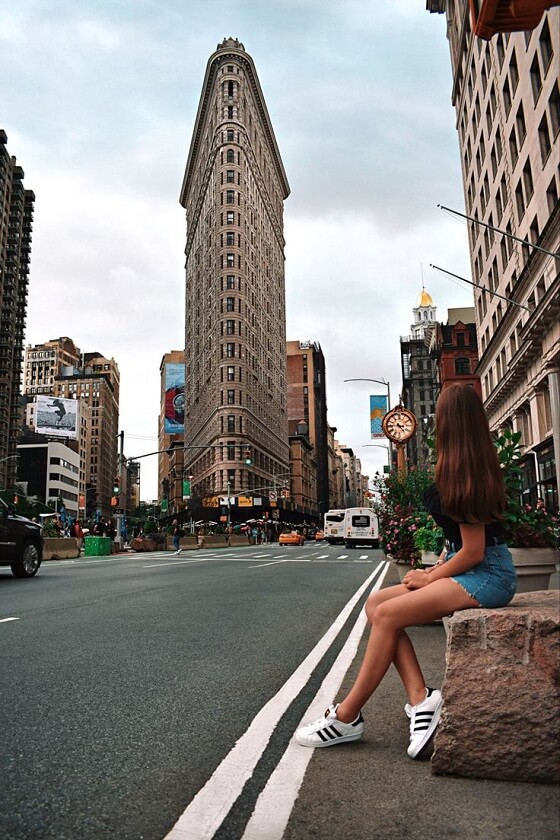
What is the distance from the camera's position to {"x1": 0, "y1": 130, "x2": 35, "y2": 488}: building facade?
120375 millimetres

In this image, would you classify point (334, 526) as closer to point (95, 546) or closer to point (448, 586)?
point (95, 546)

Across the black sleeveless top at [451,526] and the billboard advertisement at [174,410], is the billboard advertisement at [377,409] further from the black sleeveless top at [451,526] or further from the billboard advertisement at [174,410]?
the billboard advertisement at [174,410]

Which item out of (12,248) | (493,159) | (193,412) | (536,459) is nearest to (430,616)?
(536,459)

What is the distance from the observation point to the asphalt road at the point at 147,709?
275 centimetres

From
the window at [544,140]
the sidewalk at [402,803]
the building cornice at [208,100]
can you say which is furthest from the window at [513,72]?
the building cornice at [208,100]

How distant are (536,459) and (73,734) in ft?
111

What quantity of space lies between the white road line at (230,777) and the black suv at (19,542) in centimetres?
1109

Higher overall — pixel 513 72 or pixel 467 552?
pixel 513 72

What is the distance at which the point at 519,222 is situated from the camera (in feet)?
118

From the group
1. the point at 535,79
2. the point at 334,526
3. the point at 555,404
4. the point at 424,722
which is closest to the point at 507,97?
the point at 535,79

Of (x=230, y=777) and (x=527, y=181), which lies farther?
(x=527, y=181)

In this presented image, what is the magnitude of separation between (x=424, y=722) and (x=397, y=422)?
14777 mm

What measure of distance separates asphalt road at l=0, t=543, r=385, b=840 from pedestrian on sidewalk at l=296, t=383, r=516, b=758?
0.50 metres

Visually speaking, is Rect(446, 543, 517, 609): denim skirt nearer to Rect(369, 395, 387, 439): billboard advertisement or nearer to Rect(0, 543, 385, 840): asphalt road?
Rect(0, 543, 385, 840): asphalt road
